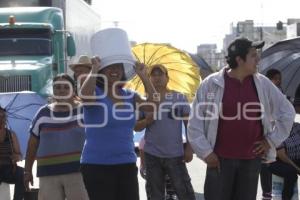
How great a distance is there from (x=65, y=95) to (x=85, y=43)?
12238 millimetres

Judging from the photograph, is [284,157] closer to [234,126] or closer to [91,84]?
[234,126]

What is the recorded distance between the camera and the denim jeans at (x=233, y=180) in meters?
5.07

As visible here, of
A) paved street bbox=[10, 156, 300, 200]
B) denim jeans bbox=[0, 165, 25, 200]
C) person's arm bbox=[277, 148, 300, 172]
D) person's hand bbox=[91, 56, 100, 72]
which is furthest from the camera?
paved street bbox=[10, 156, 300, 200]

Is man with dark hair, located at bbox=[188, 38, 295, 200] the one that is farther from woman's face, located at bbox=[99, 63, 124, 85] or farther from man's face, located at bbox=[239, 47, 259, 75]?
woman's face, located at bbox=[99, 63, 124, 85]

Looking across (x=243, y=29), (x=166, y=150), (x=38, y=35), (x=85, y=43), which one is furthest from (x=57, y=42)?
(x=243, y=29)

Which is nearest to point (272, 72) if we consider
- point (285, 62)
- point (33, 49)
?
point (285, 62)

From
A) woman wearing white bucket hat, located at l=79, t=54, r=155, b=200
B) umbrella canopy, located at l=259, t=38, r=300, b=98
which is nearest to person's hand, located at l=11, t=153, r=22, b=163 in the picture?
woman wearing white bucket hat, located at l=79, t=54, r=155, b=200

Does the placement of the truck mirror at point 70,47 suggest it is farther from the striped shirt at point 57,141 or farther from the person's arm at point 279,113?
the person's arm at point 279,113

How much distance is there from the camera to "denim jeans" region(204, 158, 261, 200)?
16.6 ft

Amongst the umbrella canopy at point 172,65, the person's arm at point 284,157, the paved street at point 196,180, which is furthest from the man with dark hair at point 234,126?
the paved street at point 196,180

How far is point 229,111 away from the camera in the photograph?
199 inches

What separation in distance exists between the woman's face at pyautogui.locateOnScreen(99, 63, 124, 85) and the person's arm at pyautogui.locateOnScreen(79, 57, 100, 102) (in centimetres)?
12

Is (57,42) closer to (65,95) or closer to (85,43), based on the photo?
(85,43)

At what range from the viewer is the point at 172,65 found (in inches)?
294
